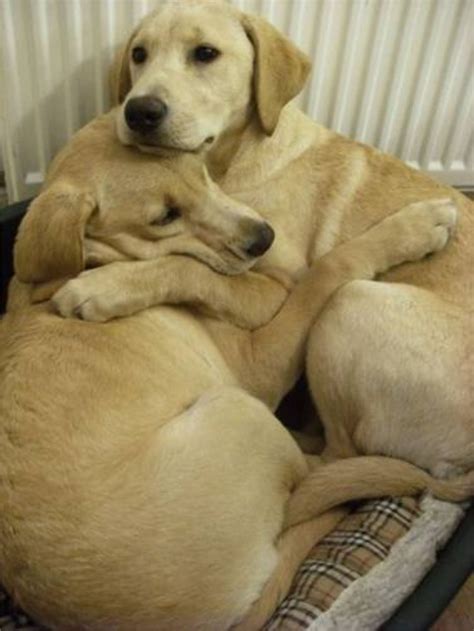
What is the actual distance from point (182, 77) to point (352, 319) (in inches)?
25.4

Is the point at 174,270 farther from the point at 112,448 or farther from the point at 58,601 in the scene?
the point at 58,601

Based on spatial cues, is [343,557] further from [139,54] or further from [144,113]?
[139,54]

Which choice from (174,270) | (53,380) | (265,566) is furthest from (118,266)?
(265,566)

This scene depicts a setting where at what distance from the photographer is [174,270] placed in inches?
66.2

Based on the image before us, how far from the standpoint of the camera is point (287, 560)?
59.7 inches

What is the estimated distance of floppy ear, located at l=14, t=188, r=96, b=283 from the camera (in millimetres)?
1557

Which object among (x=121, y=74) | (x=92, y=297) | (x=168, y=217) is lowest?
(x=92, y=297)

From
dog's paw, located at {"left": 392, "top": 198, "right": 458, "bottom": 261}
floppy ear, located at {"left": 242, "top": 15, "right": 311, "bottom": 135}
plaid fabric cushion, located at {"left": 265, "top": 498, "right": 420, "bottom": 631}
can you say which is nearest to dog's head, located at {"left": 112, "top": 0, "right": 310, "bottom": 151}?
floppy ear, located at {"left": 242, "top": 15, "right": 311, "bottom": 135}

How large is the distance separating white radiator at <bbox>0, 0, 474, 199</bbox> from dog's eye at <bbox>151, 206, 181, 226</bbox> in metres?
0.65

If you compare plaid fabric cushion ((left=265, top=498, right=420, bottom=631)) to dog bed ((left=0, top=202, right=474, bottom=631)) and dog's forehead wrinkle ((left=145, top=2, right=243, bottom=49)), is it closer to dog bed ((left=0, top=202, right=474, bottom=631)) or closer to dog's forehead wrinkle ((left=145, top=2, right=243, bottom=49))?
dog bed ((left=0, top=202, right=474, bottom=631))

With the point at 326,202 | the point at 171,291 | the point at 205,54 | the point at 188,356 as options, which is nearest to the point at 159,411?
the point at 188,356

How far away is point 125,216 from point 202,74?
373mm

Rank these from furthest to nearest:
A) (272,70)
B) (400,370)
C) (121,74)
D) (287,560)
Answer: (121,74) < (272,70) < (400,370) < (287,560)

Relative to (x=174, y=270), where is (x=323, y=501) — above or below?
below
